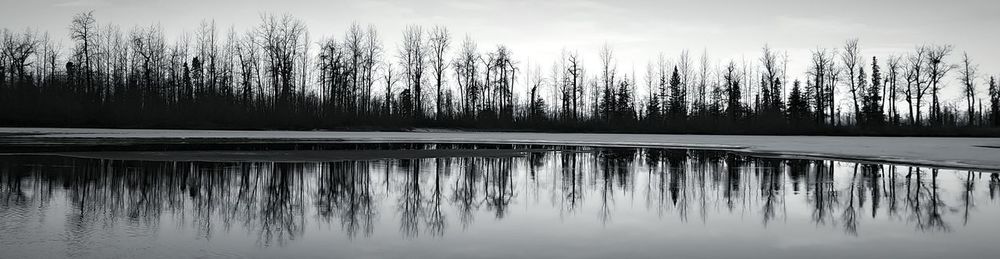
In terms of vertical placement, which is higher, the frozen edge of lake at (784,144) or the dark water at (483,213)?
the frozen edge of lake at (784,144)

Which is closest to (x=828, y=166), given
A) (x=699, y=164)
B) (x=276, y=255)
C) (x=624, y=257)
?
(x=699, y=164)

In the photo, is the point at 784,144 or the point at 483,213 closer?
the point at 483,213

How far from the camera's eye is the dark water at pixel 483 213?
5.50 metres

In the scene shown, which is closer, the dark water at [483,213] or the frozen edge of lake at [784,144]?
the dark water at [483,213]

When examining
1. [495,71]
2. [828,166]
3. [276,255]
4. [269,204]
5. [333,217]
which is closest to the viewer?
[276,255]

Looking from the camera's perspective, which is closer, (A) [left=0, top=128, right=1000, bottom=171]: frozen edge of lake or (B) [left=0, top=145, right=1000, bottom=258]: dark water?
(B) [left=0, top=145, right=1000, bottom=258]: dark water

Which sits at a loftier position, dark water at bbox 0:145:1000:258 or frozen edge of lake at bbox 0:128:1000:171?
frozen edge of lake at bbox 0:128:1000:171

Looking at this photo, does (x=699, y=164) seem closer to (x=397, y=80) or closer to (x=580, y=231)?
(x=580, y=231)

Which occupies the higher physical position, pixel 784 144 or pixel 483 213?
pixel 784 144

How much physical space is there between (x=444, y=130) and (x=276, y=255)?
155 feet

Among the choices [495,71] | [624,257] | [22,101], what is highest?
[495,71]

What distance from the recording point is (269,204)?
8.20 metres

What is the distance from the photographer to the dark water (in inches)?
217

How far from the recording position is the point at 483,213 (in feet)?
25.6
